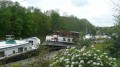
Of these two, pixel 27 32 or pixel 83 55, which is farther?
pixel 27 32

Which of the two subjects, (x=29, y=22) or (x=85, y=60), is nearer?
(x=85, y=60)

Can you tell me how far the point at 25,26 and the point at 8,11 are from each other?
6030mm

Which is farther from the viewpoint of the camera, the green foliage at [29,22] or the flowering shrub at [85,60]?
the green foliage at [29,22]

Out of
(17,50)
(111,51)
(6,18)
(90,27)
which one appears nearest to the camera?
(111,51)

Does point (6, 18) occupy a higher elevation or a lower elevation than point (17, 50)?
higher

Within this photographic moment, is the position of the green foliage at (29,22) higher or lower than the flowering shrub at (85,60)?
higher

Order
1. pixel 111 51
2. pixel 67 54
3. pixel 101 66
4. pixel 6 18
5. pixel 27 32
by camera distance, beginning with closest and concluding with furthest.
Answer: pixel 101 66 → pixel 67 54 → pixel 111 51 → pixel 6 18 → pixel 27 32

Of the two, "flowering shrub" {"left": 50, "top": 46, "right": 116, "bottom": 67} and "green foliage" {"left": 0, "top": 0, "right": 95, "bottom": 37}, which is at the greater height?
"green foliage" {"left": 0, "top": 0, "right": 95, "bottom": 37}

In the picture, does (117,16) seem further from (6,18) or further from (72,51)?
(6,18)

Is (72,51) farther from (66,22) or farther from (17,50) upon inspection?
(66,22)

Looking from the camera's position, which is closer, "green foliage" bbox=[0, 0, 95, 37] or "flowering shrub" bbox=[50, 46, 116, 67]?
"flowering shrub" bbox=[50, 46, 116, 67]

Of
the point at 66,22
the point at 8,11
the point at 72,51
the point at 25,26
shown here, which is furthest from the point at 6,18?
the point at 72,51

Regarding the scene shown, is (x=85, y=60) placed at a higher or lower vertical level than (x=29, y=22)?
lower

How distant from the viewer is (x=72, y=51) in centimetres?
807
